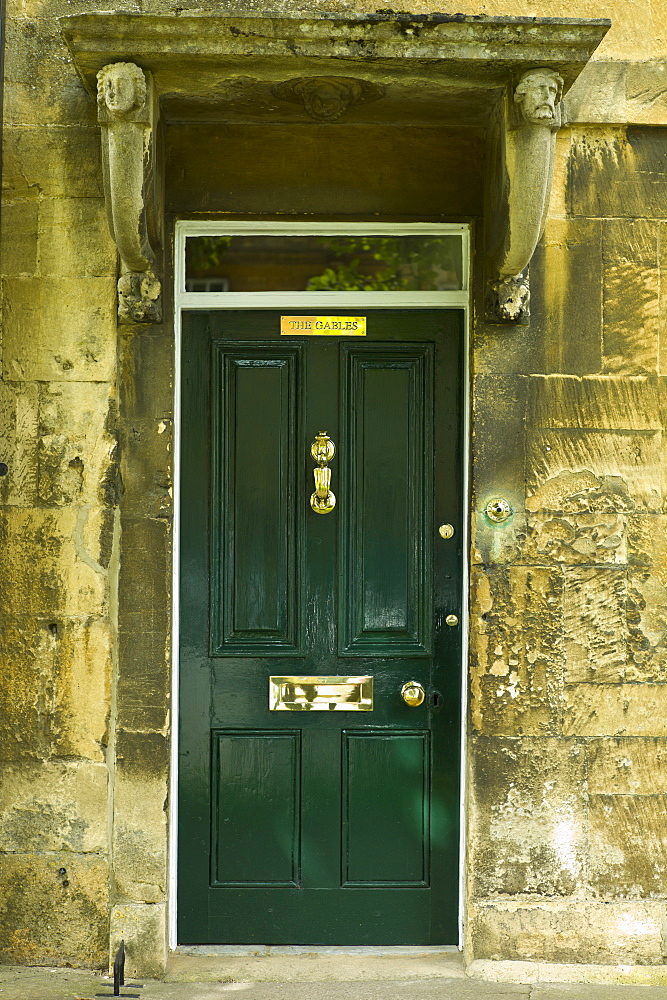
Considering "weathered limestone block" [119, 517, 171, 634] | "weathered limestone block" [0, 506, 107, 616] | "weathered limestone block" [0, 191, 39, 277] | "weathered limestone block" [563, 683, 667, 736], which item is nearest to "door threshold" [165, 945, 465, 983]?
"weathered limestone block" [563, 683, 667, 736]

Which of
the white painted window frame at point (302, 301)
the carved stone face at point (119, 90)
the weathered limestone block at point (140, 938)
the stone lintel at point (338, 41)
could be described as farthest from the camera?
the white painted window frame at point (302, 301)

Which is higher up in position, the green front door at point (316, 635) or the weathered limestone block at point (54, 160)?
the weathered limestone block at point (54, 160)

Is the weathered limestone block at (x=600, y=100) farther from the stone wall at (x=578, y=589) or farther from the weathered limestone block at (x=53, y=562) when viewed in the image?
the weathered limestone block at (x=53, y=562)

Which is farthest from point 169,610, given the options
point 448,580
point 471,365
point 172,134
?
point 172,134

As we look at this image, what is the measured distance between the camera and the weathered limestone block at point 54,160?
3.97 meters

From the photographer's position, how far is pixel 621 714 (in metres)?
3.98

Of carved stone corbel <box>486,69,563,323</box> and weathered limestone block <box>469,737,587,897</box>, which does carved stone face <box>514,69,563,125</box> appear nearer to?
carved stone corbel <box>486,69,563,323</box>

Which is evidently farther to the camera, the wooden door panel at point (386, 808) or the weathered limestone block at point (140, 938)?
the wooden door panel at point (386, 808)

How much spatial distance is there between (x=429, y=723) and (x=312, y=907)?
3.12ft

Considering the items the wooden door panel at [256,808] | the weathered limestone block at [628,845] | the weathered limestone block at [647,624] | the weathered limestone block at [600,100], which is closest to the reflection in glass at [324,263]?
the weathered limestone block at [600,100]

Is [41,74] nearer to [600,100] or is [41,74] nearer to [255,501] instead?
[255,501]

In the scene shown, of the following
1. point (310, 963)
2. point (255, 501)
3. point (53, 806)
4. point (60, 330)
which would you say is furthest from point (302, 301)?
point (310, 963)

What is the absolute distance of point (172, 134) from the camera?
4023 mm

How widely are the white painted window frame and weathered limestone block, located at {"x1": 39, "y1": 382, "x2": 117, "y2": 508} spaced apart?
1.00ft
